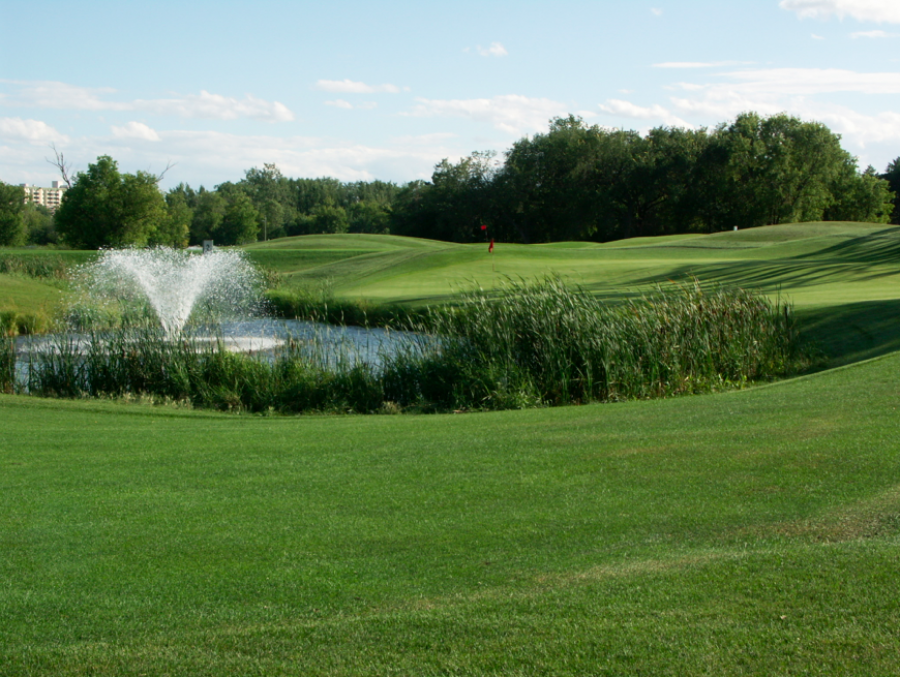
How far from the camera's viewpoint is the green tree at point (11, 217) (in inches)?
2589

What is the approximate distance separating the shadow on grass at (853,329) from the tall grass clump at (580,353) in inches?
26.2

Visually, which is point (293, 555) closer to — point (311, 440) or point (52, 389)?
point (311, 440)

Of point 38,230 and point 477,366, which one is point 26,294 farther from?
point 38,230

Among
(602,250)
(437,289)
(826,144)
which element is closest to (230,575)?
(437,289)

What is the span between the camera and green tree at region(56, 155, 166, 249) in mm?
48688

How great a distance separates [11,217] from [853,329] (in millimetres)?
66990

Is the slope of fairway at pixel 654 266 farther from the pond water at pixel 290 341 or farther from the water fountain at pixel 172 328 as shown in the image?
the water fountain at pixel 172 328

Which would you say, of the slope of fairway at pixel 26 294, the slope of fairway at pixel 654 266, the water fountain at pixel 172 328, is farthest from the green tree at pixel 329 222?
the slope of fairway at pixel 26 294

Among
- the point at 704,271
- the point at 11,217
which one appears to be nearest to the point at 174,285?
the point at 704,271

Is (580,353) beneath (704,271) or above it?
beneath

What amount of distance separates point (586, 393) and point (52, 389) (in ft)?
27.5

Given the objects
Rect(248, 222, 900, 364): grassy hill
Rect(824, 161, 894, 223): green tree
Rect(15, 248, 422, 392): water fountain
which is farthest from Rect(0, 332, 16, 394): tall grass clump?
Rect(824, 161, 894, 223): green tree

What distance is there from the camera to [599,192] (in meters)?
60.6

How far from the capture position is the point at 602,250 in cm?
3472
